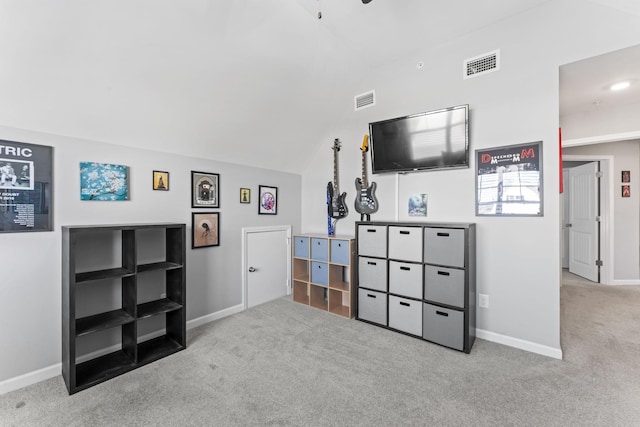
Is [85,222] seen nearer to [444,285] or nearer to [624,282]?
[444,285]

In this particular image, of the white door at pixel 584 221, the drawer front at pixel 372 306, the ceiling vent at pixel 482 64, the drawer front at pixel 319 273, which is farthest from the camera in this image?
the white door at pixel 584 221

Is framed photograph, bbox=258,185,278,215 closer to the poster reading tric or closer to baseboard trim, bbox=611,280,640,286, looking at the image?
the poster reading tric

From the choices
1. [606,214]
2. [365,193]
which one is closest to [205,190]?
[365,193]

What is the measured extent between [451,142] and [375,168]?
888 mm

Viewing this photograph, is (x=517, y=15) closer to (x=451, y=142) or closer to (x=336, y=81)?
(x=451, y=142)

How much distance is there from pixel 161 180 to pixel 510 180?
341cm

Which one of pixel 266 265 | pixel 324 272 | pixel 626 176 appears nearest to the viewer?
pixel 324 272

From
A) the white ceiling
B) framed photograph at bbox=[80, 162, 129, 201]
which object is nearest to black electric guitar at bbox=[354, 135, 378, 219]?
the white ceiling

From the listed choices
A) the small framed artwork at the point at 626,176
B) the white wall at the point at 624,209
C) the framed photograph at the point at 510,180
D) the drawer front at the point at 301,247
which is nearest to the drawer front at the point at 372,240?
the drawer front at the point at 301,247

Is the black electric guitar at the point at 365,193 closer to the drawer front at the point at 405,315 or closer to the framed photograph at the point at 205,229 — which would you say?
the drawer front at the point at 405,315

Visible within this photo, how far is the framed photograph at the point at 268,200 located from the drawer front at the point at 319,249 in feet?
2.56

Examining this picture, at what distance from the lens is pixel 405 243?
280 cm

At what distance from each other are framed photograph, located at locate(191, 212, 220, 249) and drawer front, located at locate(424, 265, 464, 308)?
2370mm

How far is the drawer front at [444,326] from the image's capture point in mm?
2453
